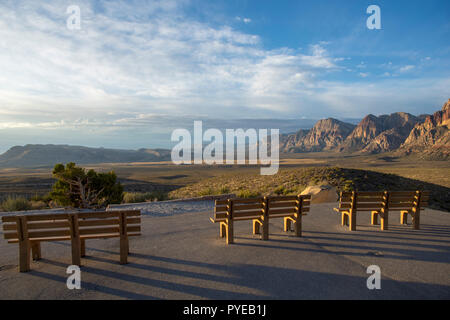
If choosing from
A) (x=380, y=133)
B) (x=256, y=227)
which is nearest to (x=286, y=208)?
(x=256, y=227)

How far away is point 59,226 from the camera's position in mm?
4695

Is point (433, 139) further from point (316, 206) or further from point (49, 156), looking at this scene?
point (49, 156)

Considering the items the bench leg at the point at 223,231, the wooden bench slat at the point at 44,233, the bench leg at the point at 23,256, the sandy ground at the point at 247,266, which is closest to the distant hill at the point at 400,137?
the sandy ground at the point at 247,266

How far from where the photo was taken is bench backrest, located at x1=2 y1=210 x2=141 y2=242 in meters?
4.57

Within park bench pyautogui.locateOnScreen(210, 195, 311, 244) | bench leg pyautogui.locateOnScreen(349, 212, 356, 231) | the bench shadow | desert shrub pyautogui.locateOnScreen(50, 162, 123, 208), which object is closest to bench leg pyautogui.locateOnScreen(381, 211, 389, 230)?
bench leg pyautogui.locateOnScreen(349, 212, 356, 231)

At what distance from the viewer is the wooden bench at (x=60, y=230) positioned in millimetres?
4574

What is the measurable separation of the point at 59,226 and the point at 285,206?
4.53m

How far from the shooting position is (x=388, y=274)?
4520 mm

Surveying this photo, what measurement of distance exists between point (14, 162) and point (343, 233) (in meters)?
173

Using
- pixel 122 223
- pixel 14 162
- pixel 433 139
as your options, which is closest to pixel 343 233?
pixel 122 223

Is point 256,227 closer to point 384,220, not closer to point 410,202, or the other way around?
point 384,220

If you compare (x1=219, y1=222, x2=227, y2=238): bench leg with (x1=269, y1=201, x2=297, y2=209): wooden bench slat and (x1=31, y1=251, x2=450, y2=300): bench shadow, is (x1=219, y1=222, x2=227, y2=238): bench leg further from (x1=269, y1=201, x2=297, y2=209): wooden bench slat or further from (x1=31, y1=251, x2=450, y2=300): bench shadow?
(x1=31, y1=251, x2=450, y2=300): bench shadow
